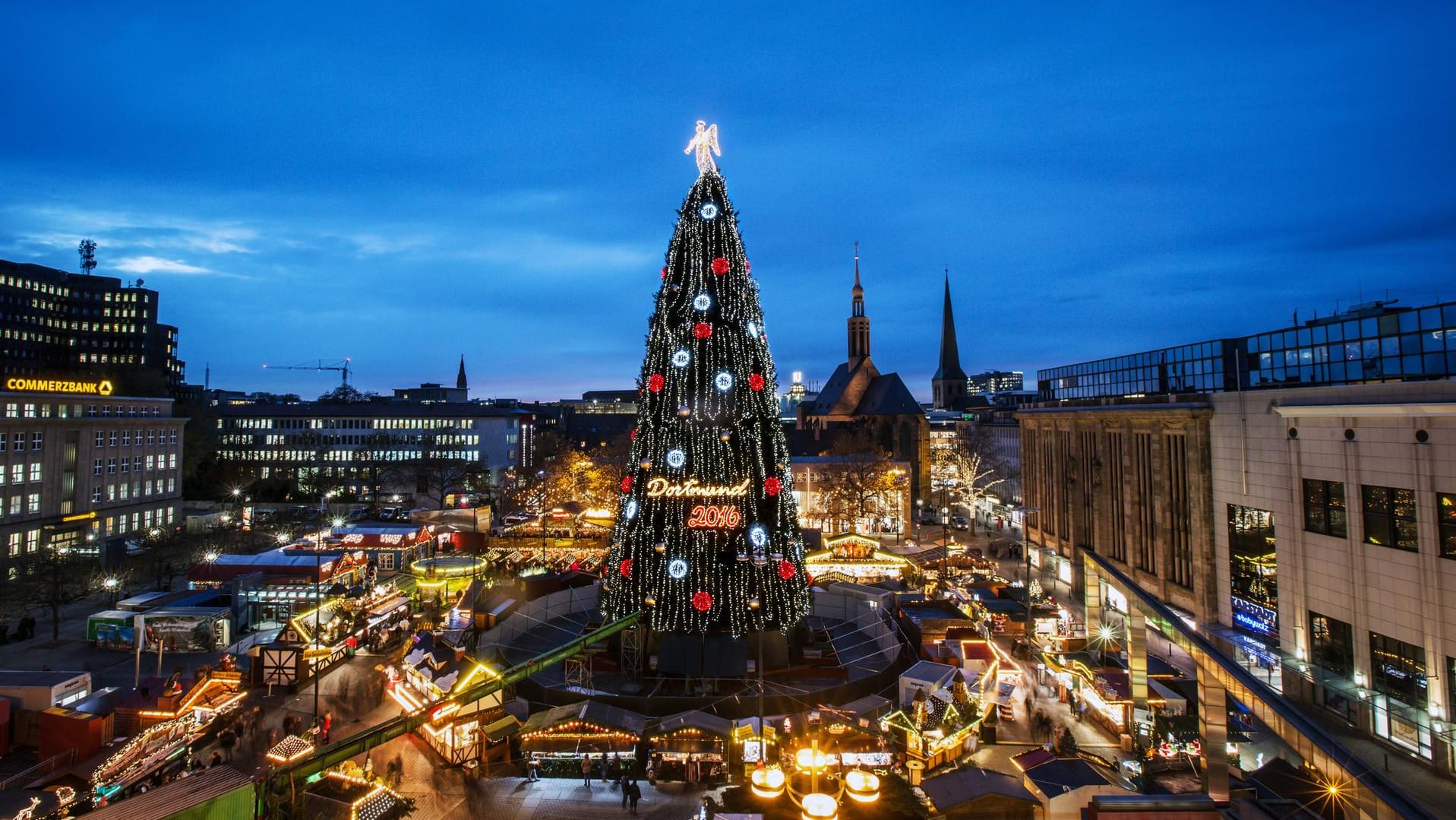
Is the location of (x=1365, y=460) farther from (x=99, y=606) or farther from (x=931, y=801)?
(x=99, y=606)

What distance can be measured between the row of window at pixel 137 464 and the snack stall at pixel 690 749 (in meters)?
57.8

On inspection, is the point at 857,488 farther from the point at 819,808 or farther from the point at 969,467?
the point at 819,808

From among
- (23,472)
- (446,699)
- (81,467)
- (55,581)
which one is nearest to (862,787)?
(446,699)

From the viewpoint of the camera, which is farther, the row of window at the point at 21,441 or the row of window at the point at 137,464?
the row of window at the point at 137,464

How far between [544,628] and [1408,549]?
89.4 feet

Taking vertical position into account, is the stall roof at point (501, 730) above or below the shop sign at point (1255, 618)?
below

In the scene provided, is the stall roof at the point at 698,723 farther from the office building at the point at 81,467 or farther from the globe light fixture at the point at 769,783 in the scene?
the office building at the point at 81,467

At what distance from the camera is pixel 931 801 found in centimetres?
1446

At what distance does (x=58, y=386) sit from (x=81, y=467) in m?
6.08

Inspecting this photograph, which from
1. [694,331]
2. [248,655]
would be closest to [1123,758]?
[694,331]

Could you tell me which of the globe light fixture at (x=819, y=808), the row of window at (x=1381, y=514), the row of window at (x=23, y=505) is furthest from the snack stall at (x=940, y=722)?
the row of window at (x=23, y=505)

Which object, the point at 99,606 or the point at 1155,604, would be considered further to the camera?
the point at 99,606

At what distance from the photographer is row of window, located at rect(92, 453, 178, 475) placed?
53.8m

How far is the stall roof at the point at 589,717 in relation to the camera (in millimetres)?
18312
